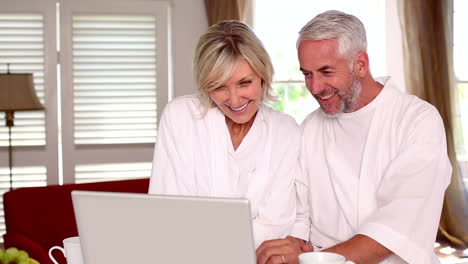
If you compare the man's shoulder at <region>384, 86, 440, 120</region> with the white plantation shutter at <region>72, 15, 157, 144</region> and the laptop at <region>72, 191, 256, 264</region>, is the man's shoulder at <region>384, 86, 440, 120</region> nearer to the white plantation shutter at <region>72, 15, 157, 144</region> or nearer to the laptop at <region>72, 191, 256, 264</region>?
the laptop at <region>72, 191, 256, 264</region>

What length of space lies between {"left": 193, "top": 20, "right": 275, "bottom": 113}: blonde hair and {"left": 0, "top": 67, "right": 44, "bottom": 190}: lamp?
2672mm

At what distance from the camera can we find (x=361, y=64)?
2.20m

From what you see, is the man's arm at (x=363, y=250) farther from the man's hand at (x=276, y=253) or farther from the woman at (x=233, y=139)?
the woman at (x=233, y=139)

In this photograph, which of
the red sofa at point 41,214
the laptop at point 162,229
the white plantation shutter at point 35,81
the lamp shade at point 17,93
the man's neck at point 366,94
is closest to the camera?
the laptop at point 162,229

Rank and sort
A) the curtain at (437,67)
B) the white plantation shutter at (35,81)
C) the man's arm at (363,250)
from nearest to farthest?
the man's arm at (363,250) < the white plantation shutter at (35,81) < the curtain at (437,67)

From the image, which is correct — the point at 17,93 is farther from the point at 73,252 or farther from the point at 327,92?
the point at 73,252

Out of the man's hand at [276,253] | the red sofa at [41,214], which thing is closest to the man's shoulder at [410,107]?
the man's hand at [276,253]

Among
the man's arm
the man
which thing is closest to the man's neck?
the man

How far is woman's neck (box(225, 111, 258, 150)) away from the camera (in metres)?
2.26

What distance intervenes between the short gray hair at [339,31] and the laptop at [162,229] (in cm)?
107

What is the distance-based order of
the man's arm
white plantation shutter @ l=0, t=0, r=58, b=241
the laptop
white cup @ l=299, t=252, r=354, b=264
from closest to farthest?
the laptop → white cup @ l=299, t=252, r=354, b=264 → the man's arm → white plantation shutter @ l=0, t=0, r=58, b=241

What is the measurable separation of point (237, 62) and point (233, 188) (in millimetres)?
388

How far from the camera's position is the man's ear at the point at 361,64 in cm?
219

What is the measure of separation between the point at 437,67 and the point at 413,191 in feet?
12.5
